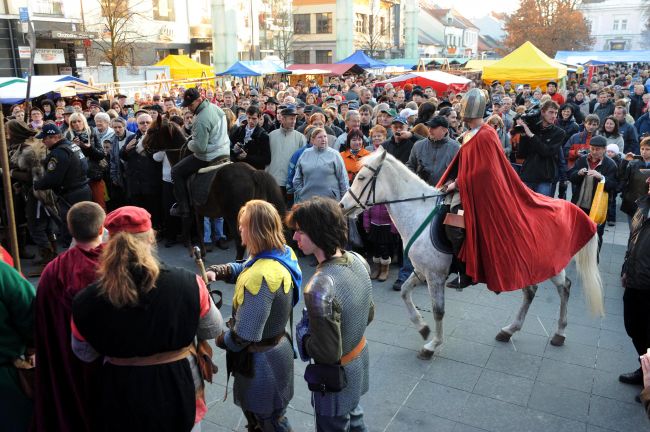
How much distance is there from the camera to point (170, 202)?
8914 mm

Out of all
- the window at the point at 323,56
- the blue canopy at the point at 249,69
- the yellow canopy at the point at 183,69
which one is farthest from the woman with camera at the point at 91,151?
the window at the point at 323,56

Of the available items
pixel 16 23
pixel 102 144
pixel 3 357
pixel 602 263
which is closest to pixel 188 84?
pixel 16 23

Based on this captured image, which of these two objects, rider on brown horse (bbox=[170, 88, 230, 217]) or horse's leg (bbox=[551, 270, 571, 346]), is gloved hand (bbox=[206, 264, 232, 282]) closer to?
horse's leg (bbox=[551, 270, 571, 346])

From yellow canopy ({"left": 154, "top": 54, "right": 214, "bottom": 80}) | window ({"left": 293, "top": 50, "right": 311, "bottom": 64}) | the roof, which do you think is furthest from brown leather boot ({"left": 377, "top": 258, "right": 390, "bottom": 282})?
window ({"left": 293, "top": 50, "right": 311, "bottom": 64})

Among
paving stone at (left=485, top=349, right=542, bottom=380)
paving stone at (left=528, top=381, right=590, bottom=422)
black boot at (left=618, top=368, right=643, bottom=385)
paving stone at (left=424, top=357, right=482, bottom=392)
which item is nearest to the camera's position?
paving stone at (left=528, top=381, right=590, bottom=422)

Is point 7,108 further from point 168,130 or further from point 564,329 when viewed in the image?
point 564,329

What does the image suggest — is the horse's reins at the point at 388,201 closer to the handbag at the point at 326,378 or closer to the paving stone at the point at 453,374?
the paving stone at the point at 453,374

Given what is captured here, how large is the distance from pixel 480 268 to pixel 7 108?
14.2 meters

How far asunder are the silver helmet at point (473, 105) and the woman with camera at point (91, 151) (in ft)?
20.5

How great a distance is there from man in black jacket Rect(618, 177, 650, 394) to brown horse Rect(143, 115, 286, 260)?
161 inches

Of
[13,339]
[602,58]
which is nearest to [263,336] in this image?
[13,339]

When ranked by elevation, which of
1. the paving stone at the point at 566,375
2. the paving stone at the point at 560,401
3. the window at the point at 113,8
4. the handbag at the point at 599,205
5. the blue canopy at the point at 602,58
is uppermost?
the window at the point at 113,8

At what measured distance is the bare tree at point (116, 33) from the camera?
24.5 meters

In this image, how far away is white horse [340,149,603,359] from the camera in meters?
5.25
